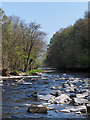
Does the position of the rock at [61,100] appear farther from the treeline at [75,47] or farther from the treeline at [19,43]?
the treeline at [19,43]

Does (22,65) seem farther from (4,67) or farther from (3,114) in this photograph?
(3,114)

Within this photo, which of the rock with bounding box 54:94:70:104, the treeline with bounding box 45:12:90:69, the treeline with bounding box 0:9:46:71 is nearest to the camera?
the treeline with bounding box 45:12:90:69

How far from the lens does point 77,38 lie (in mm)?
680

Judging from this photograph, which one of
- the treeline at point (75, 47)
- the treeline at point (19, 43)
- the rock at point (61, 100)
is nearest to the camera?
the treeline at point (75, 47)

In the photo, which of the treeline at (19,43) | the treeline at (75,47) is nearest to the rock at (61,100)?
the treeline at (75,47)

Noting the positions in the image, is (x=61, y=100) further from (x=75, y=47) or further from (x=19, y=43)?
(x=19, y=43)

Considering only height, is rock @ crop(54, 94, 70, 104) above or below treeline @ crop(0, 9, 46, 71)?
below

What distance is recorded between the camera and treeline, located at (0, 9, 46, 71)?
2830 cm

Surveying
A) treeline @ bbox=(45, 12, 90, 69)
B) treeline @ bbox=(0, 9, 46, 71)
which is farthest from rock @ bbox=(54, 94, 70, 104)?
treeline @ bbox=(0, 9, 46, 71)

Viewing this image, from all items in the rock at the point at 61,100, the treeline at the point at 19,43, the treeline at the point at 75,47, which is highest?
the treeline at the point at 19,43

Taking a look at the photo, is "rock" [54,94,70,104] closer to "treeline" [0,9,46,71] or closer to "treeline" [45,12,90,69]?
"treeline" [45,12,90,69]

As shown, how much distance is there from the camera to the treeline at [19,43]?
28.3 meters

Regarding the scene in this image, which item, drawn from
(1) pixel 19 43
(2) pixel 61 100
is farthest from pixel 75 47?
(1) pixel 19 43

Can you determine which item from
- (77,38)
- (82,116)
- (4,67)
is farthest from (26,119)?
(4,67)
